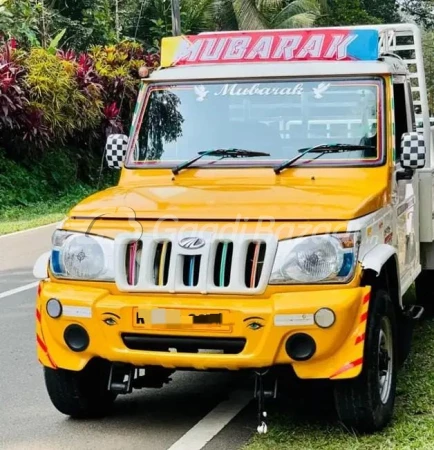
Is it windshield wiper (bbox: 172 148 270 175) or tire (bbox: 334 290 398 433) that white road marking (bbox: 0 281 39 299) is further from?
tire (bbox: 334 290 398 433)

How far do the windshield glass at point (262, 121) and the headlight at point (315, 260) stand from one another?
113 centimetres

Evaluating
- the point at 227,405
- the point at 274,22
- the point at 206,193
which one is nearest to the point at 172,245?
the point at 206,193

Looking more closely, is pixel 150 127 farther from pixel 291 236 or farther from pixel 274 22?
pixel 274 22

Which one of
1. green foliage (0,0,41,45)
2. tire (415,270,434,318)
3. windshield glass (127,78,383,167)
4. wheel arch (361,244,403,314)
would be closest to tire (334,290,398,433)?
wheel arch (361,244,403,314)

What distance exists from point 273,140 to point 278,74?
1.55 feet

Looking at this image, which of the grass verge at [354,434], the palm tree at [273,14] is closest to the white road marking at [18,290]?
the grass verge at [354,434]

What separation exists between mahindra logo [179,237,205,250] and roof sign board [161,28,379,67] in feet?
6.61

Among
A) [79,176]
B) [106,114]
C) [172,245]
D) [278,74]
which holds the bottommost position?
[79,176]

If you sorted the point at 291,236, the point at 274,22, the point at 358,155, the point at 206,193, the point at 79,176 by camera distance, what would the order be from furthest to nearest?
the point at 274,22
the point at 79,176
the point at 358,155
the point at 206,193
the point at 291,236

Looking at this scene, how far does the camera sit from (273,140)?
6.07 m

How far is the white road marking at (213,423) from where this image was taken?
5152 mm

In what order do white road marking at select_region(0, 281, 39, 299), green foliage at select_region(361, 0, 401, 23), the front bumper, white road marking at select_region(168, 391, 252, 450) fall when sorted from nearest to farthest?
1. the front bumper
2. white road marking at select_region(168, 391, 252, 450)
3. white road marking at select_region(0, 281, 39, 299)
4. green foliage at select_region(361, 0, 401, 23)

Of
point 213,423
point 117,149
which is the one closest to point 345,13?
point 117,149

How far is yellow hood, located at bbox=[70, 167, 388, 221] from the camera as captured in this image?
4.97 m
